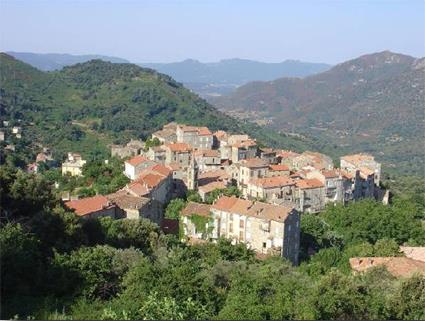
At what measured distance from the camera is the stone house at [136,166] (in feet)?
175

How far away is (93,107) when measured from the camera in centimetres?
12288

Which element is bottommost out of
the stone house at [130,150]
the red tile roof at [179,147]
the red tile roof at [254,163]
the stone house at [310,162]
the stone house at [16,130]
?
the stone house at [16,130]

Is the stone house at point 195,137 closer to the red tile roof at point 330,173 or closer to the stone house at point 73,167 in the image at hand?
the stone house at point 73,167

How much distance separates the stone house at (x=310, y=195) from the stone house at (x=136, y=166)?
13.3 meters

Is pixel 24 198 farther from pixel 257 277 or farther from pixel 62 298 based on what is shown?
pixel 257 277

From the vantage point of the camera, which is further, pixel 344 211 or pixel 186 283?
pixel 344 211

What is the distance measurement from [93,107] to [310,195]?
257 feet

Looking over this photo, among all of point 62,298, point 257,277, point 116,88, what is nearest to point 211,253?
point 257,277

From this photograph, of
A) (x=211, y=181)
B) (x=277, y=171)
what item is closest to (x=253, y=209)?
(x=211, y=181)

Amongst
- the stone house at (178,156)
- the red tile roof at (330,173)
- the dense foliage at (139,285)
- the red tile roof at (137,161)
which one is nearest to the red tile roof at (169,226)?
the red tile roof at (137,161)

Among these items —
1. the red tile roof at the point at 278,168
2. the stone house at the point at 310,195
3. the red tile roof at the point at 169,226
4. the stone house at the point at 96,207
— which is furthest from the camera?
the red tile roof at the point at 278,168

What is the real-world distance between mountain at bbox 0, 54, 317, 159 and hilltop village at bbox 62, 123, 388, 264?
103 ft

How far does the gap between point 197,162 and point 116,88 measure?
8520 cm

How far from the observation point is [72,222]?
2397 centimetres
